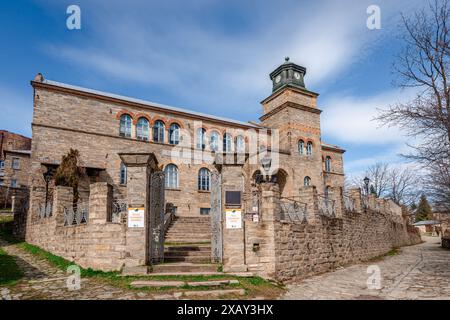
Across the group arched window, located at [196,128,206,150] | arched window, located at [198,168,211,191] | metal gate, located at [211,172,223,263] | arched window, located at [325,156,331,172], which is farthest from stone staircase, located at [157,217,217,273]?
arched window, located at [325,156,331,172]

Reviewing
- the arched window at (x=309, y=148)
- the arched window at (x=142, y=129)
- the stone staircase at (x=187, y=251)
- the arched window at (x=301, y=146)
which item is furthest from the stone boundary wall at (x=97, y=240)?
the arched window at (x=309, y=148)

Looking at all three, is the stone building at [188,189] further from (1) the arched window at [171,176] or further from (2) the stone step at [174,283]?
(2) the stone step at [174,283]

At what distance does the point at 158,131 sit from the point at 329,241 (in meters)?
14.9

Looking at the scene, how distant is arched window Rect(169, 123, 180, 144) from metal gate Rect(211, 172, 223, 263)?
1448 centimetres

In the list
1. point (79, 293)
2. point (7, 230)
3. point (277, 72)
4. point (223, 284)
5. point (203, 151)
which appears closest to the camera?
point (79, 293)

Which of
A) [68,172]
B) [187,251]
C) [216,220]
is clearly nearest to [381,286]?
[216,220]

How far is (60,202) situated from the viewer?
1185 centimetres

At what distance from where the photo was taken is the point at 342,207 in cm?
1350

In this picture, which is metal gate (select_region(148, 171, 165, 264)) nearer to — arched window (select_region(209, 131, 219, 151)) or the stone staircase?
the stone staircase

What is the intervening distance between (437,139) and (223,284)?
664 cm

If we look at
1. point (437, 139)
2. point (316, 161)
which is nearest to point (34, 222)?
point (437, 139)

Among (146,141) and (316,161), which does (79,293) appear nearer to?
(146,141)

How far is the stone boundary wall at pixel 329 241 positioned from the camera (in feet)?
29.8

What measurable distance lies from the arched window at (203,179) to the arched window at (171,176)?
182 centimetres
